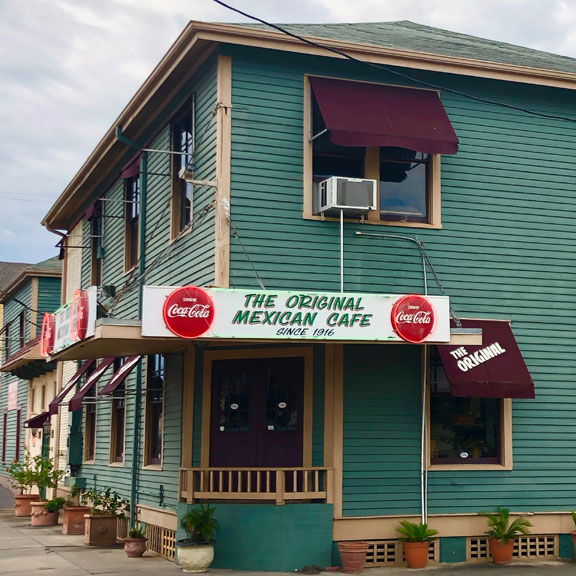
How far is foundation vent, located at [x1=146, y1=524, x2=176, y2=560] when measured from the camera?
1487 cm

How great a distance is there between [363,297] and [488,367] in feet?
9.16

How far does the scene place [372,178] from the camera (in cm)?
1450

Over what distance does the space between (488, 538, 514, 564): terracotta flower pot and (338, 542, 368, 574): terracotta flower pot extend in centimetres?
216

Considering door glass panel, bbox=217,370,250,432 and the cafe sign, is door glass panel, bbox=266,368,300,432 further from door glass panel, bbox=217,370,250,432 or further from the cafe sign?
the cafe sign

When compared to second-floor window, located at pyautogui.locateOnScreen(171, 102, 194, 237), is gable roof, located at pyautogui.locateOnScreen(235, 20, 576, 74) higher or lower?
higher

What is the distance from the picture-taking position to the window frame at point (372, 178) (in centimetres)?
1395

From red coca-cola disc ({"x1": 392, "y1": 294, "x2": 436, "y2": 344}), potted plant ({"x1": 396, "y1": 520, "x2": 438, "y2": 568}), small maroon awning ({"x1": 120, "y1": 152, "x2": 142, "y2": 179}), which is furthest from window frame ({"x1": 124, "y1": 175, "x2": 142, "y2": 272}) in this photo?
potted plant ({"x1": 396, "y1": 520, "x2": 438, "y2": 568})

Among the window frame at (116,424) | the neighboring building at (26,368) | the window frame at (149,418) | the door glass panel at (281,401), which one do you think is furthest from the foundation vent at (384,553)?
the neighboring building at (26,368)

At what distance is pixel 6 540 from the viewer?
1783 cm

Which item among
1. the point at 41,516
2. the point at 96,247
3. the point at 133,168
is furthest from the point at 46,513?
the point at 133,168

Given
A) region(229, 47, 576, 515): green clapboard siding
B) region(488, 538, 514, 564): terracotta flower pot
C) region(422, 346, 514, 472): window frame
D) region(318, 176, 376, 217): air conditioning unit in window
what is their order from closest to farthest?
region(318, 176, 376, 217): air conditioning unit in window, region(229, 47, 576, 515): green clapboard siding, region(488, 538, 514, 564): terracotta flower pot, region(422, 346, 514, 472): window frame

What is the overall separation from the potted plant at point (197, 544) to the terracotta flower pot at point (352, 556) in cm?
182

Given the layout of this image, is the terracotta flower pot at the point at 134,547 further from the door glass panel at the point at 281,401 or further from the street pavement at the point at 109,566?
the door glass panel at the point at 281,401

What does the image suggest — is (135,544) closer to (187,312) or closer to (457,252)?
(187,312)
